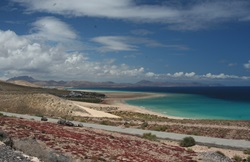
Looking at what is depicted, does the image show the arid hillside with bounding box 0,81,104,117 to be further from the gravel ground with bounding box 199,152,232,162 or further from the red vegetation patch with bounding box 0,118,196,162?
the gravel ground with bounding box 199,152,232,162

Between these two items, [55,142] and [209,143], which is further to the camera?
[209,143]

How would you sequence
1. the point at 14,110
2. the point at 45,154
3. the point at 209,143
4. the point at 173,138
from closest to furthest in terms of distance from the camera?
1. the point at 45,154
2. the point at 209,143
3. the point at 173,138
4. the point at 14,110

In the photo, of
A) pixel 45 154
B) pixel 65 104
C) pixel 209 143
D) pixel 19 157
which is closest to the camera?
pixel 19 157

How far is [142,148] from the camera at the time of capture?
27938 mm

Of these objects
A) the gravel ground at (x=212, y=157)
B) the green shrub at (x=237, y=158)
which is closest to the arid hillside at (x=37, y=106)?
the gravel ground at (x=212, y=157)

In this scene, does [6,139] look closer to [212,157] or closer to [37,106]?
[212,157]

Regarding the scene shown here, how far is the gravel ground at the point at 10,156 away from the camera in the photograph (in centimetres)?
1677

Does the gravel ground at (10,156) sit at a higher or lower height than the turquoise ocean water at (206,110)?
higher

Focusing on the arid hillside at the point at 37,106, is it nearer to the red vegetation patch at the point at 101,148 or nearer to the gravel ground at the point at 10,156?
the red vegetation patch at the point at 101,148

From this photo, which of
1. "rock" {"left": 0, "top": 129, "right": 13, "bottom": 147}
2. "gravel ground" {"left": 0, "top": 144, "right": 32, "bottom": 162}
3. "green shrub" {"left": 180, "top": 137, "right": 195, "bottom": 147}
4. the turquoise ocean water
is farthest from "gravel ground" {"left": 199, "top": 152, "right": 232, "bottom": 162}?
the turquoise ocean water

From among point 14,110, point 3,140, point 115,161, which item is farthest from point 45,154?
point 14,110

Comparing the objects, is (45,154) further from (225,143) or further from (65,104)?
(65,104)

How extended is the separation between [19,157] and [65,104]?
2508 inches

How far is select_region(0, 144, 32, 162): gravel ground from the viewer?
16.8 meters
